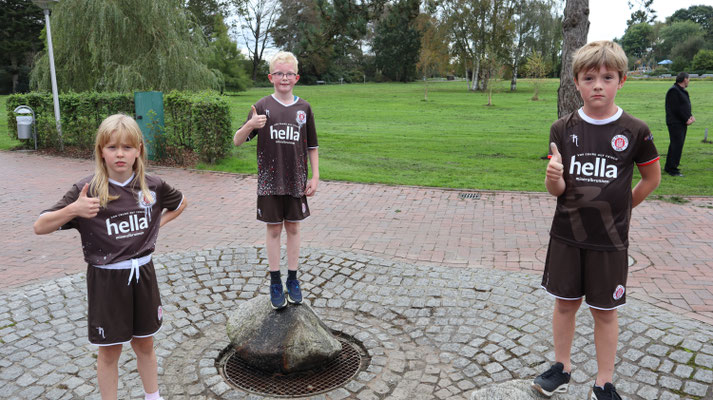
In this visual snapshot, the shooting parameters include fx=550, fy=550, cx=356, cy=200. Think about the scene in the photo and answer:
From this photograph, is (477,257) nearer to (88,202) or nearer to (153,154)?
(88,202)

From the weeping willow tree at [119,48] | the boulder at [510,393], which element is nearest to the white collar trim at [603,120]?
the boulder at [510,393]

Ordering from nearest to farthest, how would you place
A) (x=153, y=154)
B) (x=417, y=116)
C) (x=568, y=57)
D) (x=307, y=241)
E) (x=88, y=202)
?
(x=88, y=202) → (x=307, y=241) → (x=568, y=57) → (x=153, y=154) → (x=417, y=116)

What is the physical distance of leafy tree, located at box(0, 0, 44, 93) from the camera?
45.6 metres

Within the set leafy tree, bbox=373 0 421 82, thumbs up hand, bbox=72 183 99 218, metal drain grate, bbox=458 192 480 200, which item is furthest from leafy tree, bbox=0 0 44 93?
thumbs up hand, bbox=72 183 99 218

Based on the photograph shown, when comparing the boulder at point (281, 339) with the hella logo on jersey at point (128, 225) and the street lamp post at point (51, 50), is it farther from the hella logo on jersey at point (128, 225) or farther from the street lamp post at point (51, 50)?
the street lamp post at point (51, 50)

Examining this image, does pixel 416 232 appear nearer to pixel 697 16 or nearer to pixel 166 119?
pixel 166 119

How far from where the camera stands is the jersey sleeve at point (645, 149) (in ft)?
10.00

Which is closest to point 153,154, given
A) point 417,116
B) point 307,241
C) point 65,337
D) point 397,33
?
point 307,241

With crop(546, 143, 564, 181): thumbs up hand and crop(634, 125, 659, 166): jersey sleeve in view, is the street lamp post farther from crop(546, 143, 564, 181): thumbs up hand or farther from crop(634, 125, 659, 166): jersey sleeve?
crop(634, 125, 659, 166): jersey sleeve

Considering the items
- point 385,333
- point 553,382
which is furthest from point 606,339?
point 385,333

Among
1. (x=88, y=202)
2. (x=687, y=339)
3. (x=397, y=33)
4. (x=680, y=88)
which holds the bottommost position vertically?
(x=687, y=339)

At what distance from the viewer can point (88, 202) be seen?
2818 millimetres

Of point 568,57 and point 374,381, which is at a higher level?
point 568,57

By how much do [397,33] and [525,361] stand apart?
208ft
